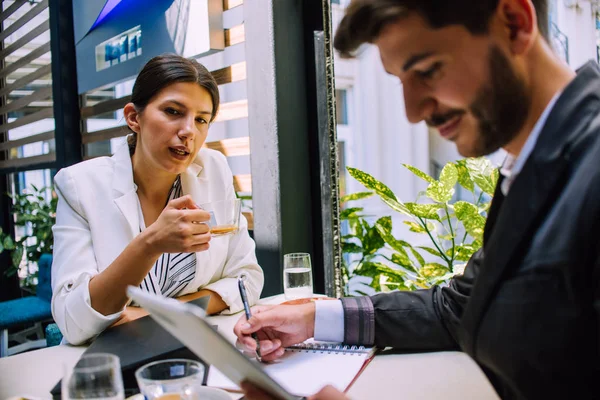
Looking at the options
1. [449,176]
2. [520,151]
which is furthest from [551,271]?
[449,176]

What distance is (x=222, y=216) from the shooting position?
1.41m

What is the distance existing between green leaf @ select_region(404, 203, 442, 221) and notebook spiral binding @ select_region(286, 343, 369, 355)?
108 centimetres

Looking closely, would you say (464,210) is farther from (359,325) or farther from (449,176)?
(359,325)

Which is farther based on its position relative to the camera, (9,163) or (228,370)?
(9,163)

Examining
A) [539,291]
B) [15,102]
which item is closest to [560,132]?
[539,291]

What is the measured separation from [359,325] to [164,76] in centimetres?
102

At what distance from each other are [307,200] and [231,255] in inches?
25.6

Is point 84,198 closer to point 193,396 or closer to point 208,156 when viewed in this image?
point 208,156

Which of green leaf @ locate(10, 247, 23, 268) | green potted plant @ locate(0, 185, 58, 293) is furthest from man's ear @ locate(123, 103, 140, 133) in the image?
green leaf @ locate(10, 247, 23, 268)

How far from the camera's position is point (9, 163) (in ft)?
14.4

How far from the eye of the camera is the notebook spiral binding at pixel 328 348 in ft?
3.73

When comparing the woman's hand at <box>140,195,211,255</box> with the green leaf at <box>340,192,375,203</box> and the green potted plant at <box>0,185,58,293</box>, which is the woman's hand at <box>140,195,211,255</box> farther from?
the green potted plant at <box>0,185,58,293</box>

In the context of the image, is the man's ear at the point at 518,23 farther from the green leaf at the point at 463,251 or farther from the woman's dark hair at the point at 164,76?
the green leaf at the point at 463,251

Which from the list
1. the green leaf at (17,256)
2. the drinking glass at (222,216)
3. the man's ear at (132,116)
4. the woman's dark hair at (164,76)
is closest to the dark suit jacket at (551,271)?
the drinking glass at (222,216)
